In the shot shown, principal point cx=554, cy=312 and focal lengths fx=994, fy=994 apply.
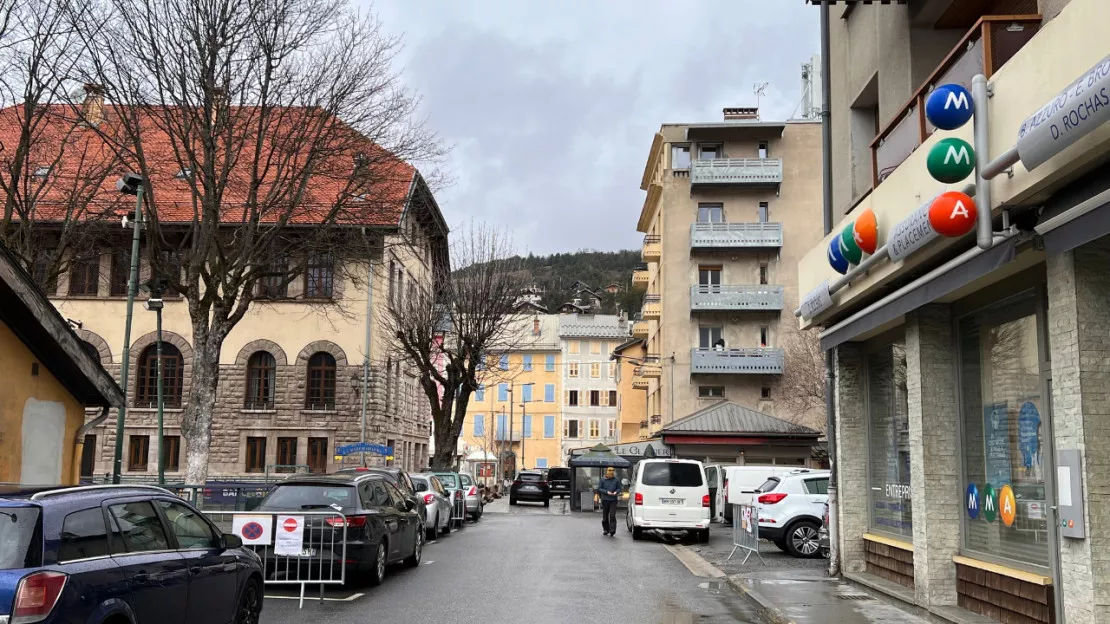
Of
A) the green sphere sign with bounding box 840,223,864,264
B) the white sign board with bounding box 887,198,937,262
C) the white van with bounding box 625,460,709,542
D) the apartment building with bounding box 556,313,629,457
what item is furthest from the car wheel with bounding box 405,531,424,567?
the apartment building with bounding box 556,313,629,457

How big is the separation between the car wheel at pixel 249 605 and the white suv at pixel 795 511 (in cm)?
1217

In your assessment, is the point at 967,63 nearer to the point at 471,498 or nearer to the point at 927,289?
the point at 927,289

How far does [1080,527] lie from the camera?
25.2 feet

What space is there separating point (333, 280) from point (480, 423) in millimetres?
57673

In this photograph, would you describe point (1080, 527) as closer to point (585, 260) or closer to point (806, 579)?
point (806, 579)

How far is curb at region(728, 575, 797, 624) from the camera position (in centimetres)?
1094

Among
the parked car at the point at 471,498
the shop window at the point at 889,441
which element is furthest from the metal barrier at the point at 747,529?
the parked car at the point at 471,498

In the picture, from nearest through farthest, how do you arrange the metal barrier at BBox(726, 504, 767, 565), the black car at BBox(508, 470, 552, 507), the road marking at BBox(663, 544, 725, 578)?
the road marking at BBox(663, 544, 725, 578), the metal barrier at BBox(726, 504, 767, 565), the black car at BBox(508, 470, 552, 507)

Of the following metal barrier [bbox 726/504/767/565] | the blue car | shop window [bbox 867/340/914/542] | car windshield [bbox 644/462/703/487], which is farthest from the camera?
car windshield [bbox 644/462/703/487]

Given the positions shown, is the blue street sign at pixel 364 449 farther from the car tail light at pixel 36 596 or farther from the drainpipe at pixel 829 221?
the car tail light at pixel 36 596

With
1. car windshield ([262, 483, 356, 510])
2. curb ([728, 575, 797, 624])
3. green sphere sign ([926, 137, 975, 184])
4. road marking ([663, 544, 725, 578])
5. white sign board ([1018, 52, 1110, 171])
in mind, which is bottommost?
road marking ([663, 544, 725, 578])

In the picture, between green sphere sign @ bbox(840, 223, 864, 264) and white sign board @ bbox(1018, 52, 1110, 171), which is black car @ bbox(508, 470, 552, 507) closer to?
green sphere sign @ bbox(840, 223, 864, 264)

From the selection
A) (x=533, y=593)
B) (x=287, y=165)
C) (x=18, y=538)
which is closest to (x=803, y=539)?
(x=533, y=593)

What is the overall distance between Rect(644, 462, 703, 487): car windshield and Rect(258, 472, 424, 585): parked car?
9.44 metres
